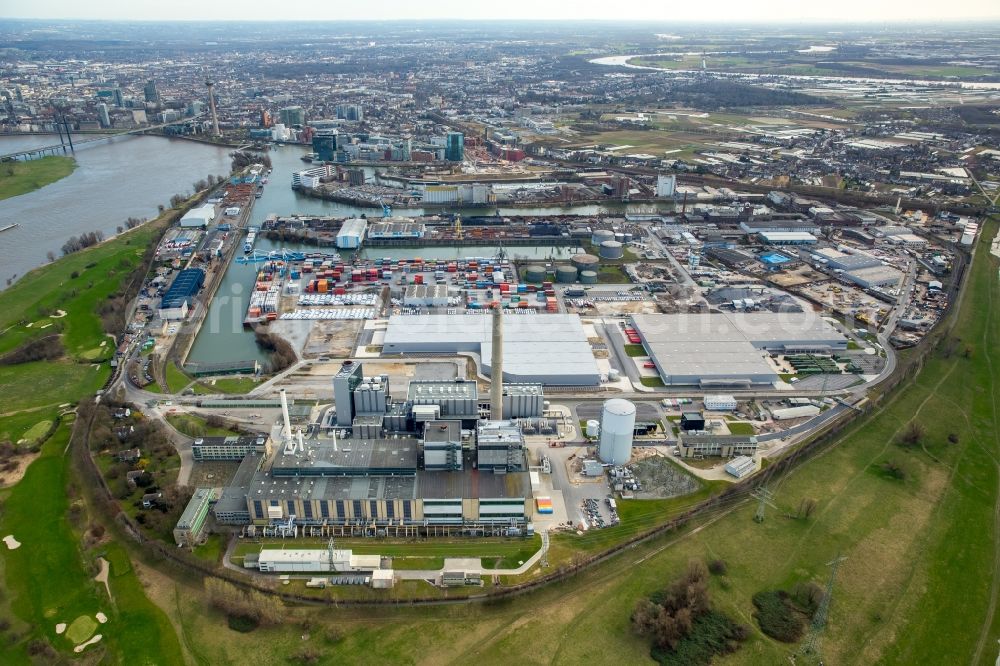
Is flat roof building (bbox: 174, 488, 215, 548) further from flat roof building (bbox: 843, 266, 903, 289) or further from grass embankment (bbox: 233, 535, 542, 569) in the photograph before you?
flat roof building (bbox: 843, 266, 903, 289)

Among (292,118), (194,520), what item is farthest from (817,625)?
(292,118)

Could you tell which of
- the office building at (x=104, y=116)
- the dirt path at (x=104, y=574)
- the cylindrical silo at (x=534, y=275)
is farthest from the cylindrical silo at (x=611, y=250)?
the office building at (x=104, y=116)

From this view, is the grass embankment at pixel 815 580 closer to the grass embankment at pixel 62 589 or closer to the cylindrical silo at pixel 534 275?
the grass embankment at pixel 62 589

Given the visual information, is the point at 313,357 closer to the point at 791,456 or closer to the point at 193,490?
the point at 193,490

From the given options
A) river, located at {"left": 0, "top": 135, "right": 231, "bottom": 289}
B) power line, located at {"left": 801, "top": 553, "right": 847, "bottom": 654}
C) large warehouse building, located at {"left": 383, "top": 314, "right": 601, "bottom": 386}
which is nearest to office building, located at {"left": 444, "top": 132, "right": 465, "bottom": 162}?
river, located at {"left": 0, "top": 135, "right": 231, "bottom": 289}

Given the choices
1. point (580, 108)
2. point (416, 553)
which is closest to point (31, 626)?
point (416, 553)
